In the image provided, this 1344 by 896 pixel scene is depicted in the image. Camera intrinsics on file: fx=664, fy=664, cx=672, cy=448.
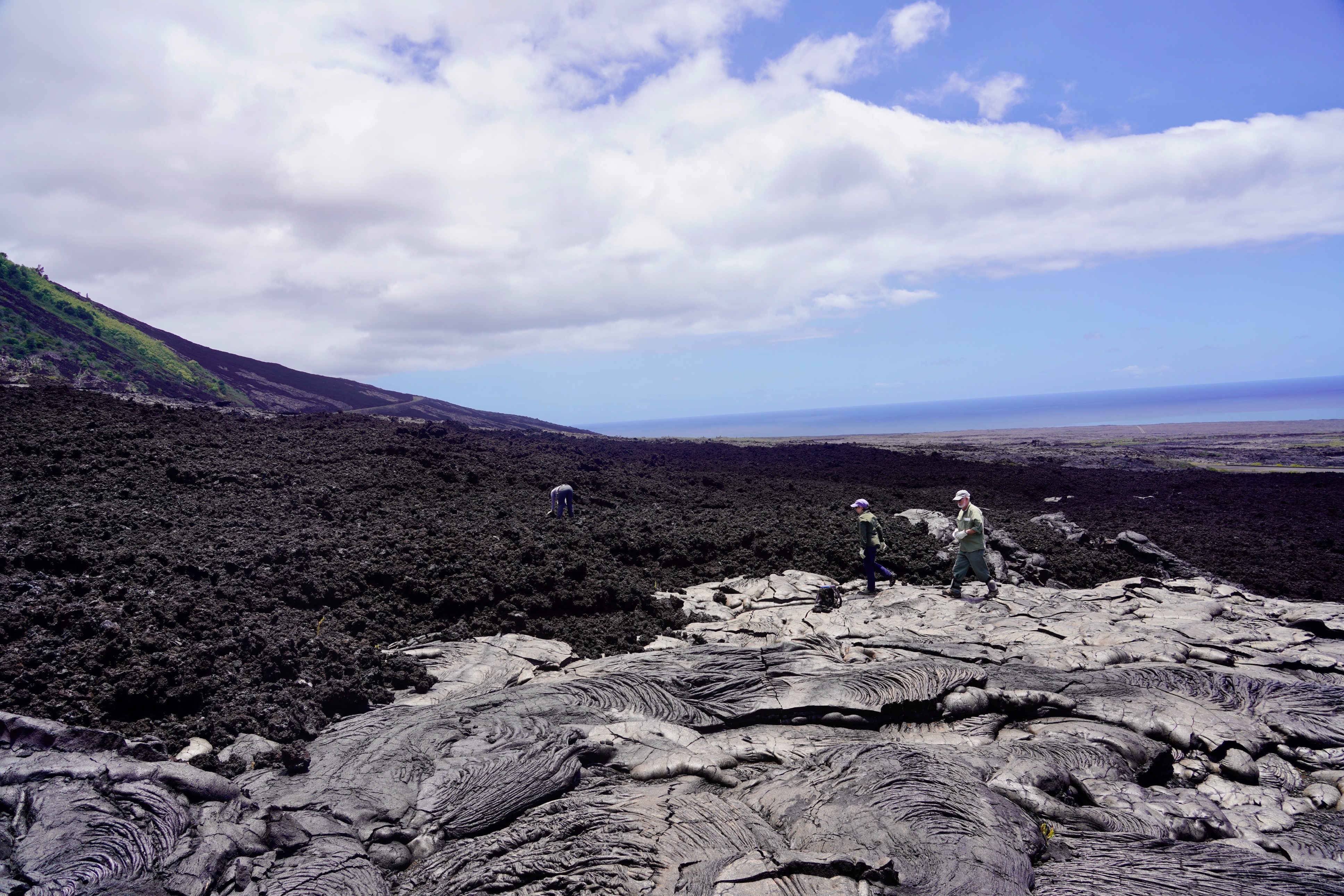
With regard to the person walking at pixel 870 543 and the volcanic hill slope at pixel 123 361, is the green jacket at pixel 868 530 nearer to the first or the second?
the person walking at pixel 870 543

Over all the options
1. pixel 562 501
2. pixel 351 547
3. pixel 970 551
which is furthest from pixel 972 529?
pixel 351 547

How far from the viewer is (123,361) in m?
32.4

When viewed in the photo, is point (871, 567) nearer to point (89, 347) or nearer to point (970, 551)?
point (970, 551)

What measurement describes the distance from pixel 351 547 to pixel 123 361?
29.8 meters

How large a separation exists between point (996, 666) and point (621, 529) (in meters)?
8.60

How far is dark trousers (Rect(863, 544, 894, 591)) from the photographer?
13180 millimetres

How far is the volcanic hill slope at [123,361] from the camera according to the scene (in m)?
27.2

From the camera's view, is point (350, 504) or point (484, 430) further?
point (484, 430)

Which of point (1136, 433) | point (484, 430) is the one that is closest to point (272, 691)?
point (484, 430)

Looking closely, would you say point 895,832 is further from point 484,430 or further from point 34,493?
point 484,430

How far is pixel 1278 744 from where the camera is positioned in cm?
771

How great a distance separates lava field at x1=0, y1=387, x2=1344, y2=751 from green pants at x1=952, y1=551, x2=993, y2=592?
1.43 metres

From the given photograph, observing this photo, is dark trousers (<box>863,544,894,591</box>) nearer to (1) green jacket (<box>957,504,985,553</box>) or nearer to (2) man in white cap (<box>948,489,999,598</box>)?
(2) man in white cap (<box>948,489,999,598</box>)

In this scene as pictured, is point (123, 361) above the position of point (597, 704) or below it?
above
